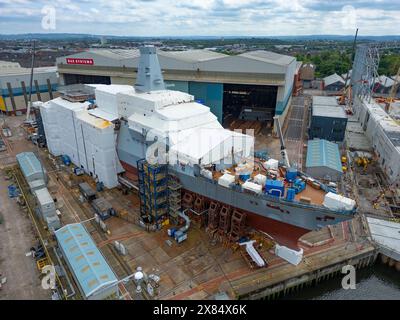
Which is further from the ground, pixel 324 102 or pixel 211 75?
pixel 211 75

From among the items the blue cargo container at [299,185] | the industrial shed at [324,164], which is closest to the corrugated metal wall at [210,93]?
the industrial shed at [324,164]

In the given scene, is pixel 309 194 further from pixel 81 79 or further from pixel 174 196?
pixel 81 79

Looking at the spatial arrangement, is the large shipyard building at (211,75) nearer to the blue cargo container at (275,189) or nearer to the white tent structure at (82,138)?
the white tent structure at (82,138)

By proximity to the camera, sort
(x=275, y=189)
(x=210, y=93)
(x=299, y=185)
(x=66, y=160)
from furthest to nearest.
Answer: (x=210, y=93), (x=66, y=160), (x=299, y=185), (x=275, y=189)

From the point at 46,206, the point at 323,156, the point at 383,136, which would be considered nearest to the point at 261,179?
the point at 323,156

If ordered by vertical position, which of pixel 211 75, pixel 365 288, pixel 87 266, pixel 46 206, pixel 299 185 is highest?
pixel 211 75

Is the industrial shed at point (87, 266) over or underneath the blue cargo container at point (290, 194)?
underneath

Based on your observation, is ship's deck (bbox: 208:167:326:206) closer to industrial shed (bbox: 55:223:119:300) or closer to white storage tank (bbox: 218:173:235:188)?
white storage tank (bbox: 218:173:235:188)
